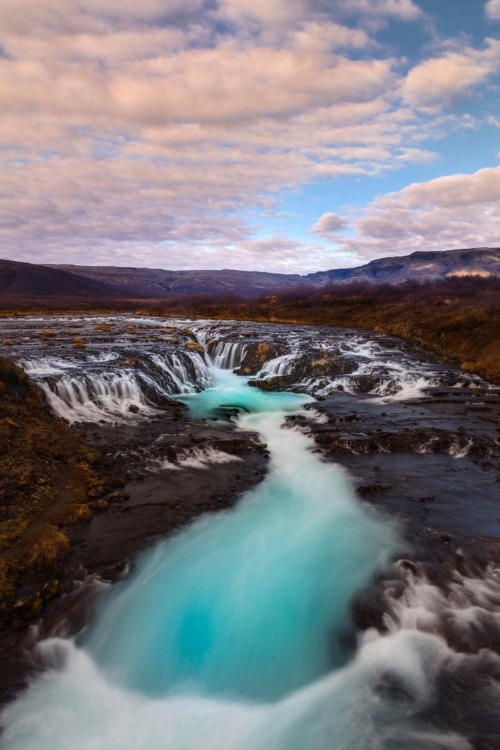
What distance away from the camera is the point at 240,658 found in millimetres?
6961

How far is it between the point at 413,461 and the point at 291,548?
5.88 m

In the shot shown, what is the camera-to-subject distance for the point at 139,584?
8141 millimetres

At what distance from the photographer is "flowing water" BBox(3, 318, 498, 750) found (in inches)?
221

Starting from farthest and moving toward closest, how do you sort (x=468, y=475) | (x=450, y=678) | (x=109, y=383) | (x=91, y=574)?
(x=109, y=383), (x=468, y=475), (x=91, y=574), (x=450, y=678)

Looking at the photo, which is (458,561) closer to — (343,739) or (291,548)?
(291,548)

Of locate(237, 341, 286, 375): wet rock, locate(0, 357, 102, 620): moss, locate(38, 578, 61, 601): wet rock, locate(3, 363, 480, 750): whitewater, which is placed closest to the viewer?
locate(3, 363, 480, 750): whitewater

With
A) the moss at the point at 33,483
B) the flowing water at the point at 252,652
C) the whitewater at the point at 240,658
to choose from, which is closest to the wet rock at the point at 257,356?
the moss at the point at 33,483

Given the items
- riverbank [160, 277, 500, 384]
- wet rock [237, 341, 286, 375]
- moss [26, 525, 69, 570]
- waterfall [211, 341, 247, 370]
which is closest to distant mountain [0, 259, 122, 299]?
riverbank [160, 277, 500, 384]

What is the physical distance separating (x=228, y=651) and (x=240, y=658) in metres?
0.25

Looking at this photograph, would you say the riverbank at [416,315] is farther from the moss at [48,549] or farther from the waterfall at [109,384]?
the moss at [48,549]

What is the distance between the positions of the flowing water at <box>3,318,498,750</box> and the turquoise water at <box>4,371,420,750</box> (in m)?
0.02

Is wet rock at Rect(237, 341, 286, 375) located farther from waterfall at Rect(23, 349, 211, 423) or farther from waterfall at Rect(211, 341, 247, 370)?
waterfall at Rect(23, 349, 211, 423)

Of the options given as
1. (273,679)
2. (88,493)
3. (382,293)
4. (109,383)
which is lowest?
(273,679)

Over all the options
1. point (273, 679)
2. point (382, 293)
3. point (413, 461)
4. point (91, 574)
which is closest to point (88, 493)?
point (91, 574)
